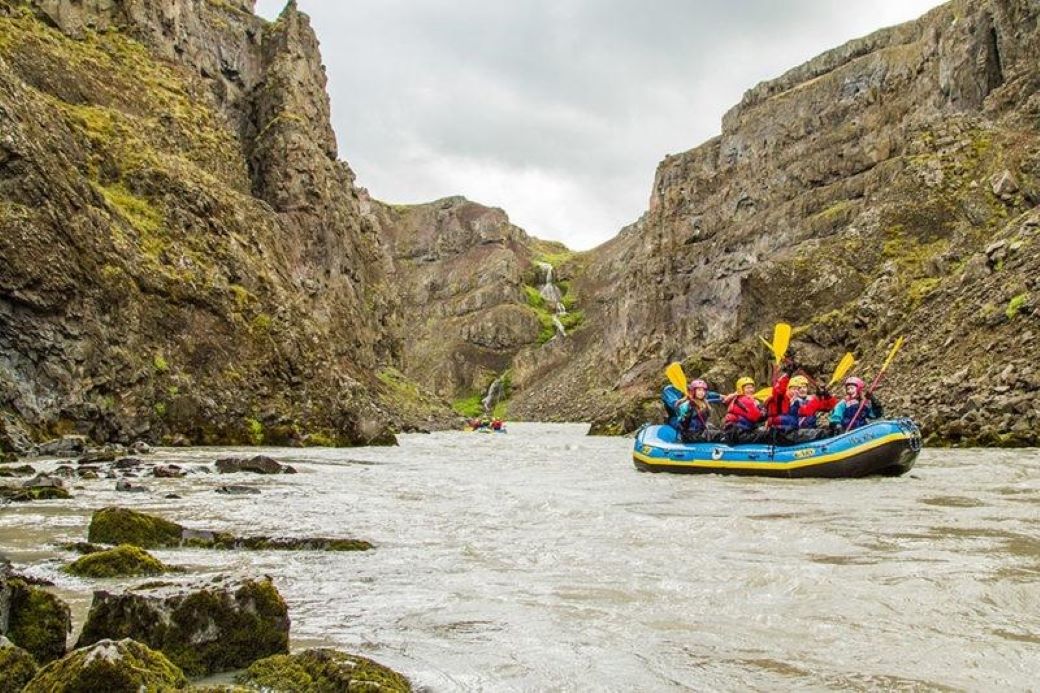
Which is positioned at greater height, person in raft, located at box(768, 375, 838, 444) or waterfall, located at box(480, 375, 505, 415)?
waterfall, located at box(480, 375, 505, 415)

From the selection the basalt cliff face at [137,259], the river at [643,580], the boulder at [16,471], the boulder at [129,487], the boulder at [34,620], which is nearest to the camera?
the boulder at [34,620]

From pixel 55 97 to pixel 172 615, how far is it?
3683cm

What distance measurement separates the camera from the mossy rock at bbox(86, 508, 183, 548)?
860cm

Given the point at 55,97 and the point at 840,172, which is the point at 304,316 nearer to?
the point at 55,97

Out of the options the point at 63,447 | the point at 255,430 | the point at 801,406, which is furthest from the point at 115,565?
the point at 255,430

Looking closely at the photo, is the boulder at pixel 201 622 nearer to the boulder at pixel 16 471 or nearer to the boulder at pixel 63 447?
the boulder at pixel 16 471

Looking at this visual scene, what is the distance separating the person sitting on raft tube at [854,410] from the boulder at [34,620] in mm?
19302

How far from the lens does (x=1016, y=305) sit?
3091cm

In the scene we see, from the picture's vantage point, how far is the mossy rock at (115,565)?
6.88 meters

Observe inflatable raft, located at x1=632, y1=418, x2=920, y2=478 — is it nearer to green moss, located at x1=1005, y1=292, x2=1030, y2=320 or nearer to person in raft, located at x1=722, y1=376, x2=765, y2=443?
person in raft, located at x1=722, y1=376, x2=765, y2=443

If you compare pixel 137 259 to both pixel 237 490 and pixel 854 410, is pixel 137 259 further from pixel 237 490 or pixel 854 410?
pixel 854 410

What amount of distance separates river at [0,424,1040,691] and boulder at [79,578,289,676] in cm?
56

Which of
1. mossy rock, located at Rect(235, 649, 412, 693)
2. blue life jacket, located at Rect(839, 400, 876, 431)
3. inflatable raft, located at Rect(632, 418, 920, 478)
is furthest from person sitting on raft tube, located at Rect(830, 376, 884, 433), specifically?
mossy rock, located at Rect(235, 649, 412, 693)

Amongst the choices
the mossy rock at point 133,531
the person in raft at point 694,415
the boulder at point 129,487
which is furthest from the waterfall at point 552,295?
the mossy rock at point 133,531
